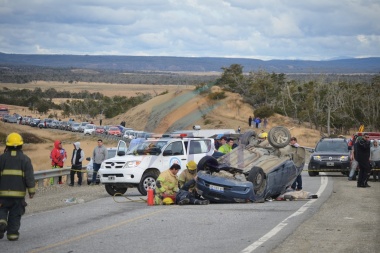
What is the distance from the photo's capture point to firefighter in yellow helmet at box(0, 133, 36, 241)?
1295 centimetres

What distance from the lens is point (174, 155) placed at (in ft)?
81.5

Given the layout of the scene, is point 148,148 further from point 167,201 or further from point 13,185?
point 13,185

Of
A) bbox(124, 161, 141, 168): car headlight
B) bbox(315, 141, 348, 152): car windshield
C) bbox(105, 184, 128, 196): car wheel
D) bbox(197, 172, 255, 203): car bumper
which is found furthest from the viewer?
bbox(315, 141, 348, 152): car windshield

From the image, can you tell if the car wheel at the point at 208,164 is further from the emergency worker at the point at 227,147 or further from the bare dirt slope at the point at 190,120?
the bare dirt slope at the point at 190,120

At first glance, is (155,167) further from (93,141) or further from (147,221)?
(93,141)

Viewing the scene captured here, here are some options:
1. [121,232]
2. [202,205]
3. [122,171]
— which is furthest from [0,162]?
[122,171]

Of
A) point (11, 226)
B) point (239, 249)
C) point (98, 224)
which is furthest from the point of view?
point (98, 224)

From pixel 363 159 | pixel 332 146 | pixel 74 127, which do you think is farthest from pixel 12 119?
pixel 363 159

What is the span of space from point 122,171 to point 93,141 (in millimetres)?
62985

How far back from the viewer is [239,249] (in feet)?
38.5

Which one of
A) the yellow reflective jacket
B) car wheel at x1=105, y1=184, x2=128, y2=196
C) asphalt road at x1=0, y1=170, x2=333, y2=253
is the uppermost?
the yellow reflective jacket

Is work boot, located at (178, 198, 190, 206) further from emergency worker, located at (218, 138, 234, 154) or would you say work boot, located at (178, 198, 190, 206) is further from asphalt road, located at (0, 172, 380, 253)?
emergency worker, located at (218, 138, 234, 154)

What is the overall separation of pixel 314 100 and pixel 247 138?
76093 millimetres

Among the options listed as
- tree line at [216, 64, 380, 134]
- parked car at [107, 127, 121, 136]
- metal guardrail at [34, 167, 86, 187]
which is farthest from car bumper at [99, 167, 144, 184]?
parked car at [107, 127, 121, 136]
